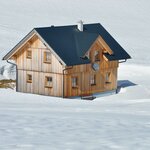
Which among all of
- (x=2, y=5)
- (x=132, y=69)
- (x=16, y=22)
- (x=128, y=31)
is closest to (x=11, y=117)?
(x=132, y=69)

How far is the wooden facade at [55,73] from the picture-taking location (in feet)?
118

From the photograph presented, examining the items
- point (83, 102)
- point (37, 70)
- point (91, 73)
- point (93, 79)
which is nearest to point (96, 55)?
point (91, 73)

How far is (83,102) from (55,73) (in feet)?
17.4

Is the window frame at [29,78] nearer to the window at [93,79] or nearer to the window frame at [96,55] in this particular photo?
the window at [93,79]

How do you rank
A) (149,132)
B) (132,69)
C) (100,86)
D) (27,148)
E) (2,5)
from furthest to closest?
(2,5) < (132,69) < (100,86) < (149,132) < (27,148)

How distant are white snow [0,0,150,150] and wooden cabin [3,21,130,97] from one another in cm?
143

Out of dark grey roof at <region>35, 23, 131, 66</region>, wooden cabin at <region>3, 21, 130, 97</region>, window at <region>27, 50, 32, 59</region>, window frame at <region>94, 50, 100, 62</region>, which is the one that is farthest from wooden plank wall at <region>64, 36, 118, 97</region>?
window at <region>27, 50, 32, 59</region>

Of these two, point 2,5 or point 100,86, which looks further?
point 2,5

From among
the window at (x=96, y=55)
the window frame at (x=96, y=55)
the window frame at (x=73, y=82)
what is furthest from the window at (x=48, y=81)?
the window at (x=96, y=55)

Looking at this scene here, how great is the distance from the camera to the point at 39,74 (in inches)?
1457

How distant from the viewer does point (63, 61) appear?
114 feet

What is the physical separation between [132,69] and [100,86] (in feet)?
45.5

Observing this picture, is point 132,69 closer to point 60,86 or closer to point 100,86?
point 100,86

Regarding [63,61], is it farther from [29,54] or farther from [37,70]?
[29,54]
